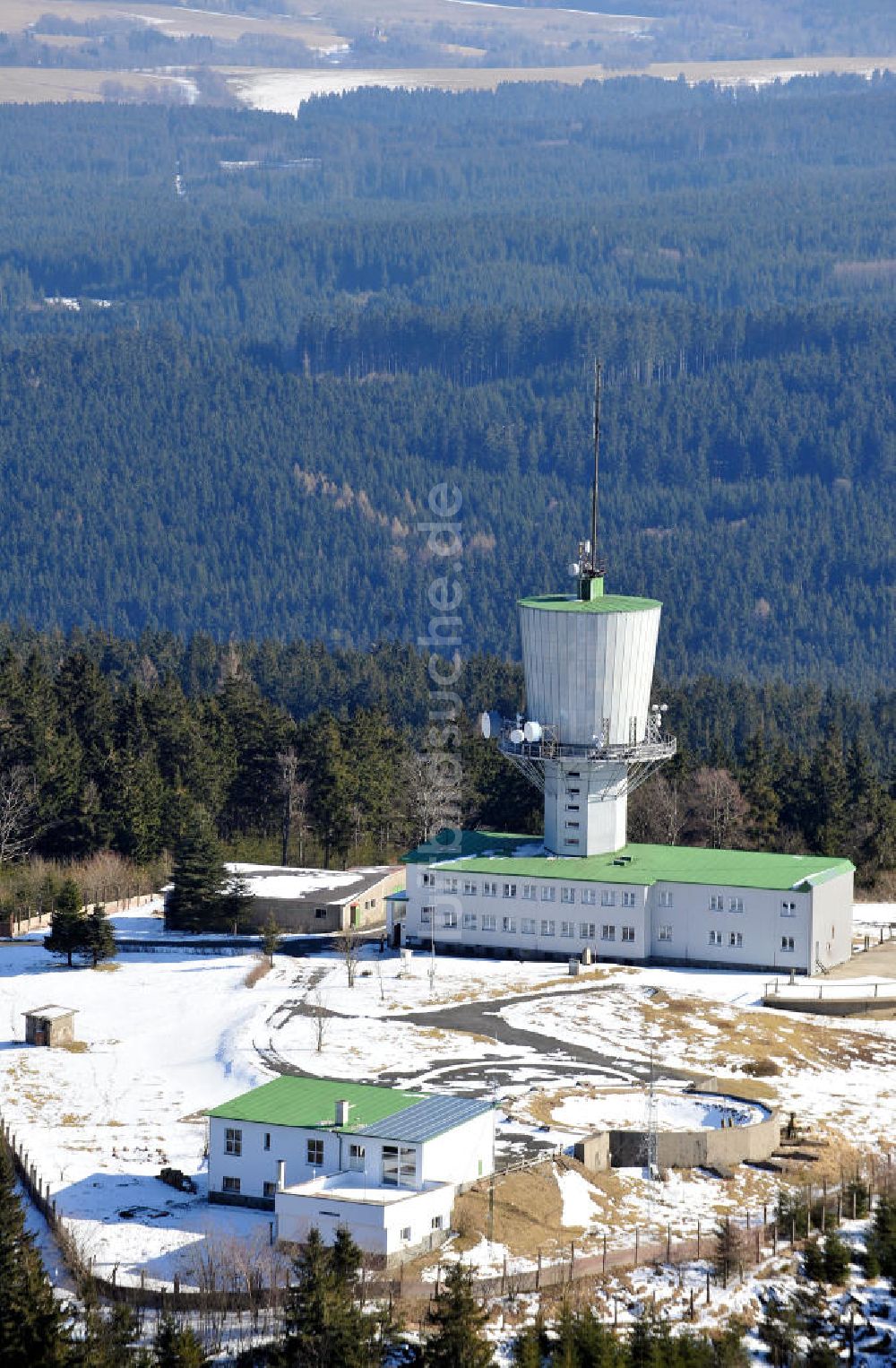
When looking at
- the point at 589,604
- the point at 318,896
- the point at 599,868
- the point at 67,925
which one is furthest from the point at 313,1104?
the point at 589,604

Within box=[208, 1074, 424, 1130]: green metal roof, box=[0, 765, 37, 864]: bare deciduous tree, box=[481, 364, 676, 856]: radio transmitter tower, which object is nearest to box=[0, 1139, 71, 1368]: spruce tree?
box=[208, 1074, 424, 1130]: green metal roof

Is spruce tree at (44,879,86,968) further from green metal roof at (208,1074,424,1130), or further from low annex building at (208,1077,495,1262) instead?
low annex building at (208,1077,495,1262)

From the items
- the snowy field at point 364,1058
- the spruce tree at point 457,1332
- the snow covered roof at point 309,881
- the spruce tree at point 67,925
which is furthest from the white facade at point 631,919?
the spruce tree at point 457,1332

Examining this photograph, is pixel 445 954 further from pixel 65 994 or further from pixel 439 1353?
pixel 439 1353

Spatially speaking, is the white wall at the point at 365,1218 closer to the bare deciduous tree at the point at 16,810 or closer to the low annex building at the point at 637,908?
the low annex building at the point at 637,908

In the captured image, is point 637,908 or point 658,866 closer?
point 637,908

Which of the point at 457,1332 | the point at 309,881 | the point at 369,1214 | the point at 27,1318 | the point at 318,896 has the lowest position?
the point at 309,881

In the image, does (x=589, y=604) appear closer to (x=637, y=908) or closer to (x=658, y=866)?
(x=658, y=866)
